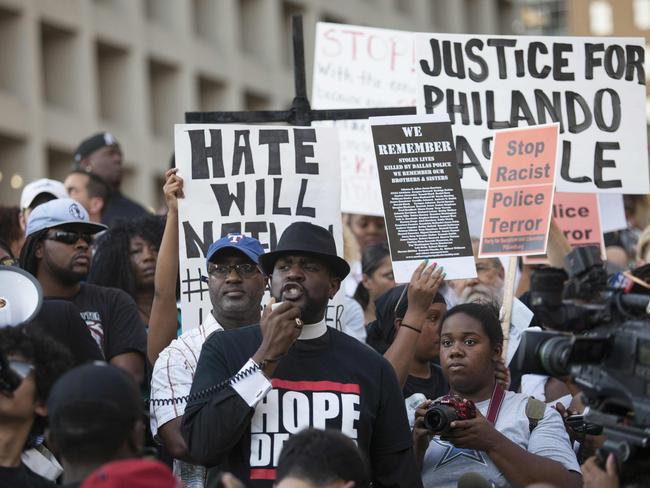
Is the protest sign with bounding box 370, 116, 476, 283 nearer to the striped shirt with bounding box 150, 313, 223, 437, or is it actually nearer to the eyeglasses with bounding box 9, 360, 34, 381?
the striped shirt with bounding box 150, 313, 223, 437

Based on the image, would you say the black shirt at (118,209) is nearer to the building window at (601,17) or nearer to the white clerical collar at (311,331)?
the white clerical collar at (311,331)

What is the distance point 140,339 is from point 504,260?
11.2 feet

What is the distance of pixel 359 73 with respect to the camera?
12.1 m

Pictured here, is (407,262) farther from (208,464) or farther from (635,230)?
(635,230)

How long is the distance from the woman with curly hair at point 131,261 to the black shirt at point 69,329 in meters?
1.83

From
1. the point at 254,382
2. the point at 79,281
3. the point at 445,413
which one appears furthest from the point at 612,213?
the point at 254,382

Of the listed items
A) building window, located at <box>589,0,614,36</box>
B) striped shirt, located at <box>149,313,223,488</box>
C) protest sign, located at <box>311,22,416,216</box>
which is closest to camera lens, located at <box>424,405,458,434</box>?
striped shirt, located at <box>149,313,223,488</box>

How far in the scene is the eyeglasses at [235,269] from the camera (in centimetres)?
813

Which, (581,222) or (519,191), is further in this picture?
(581,222)

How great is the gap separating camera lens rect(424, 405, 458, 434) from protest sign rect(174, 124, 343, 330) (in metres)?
1.58

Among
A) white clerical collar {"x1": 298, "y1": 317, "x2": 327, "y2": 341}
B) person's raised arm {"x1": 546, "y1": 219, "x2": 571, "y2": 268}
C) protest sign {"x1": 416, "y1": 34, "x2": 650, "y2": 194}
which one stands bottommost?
white clerical collar {"x1": 298, "y1": 317, "x2": 327, "y2": 341}

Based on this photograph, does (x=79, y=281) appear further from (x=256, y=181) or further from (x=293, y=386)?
(x=293, y=386)

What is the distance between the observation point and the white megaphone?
7.28 metres

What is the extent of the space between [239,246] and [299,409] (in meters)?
1.32
